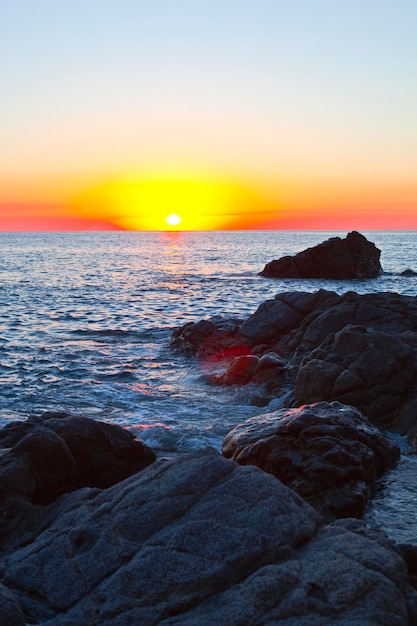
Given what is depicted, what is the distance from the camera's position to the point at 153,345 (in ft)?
75.0

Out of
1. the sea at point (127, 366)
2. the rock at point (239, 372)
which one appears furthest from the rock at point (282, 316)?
the rock at point (239, 372)

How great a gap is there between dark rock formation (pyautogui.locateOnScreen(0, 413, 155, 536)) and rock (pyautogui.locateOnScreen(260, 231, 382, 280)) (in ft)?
147

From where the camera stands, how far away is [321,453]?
902 centimetres

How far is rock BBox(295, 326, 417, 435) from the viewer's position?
12.5 meters

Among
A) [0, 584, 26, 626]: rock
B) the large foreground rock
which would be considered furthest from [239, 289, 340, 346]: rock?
[0, 584, 26, 626]: rock

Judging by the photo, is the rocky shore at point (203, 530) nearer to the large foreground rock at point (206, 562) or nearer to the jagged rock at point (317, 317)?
the large foreground rock at point (206, 562)

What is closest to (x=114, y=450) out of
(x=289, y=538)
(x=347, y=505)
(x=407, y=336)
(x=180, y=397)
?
(x=347, y=505)

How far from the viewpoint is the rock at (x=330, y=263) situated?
175 ft

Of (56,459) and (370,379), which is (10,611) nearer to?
(56,459)

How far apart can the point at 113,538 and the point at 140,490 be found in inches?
24.8

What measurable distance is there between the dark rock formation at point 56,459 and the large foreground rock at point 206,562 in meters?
1.32

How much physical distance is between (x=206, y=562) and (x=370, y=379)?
8.28 m

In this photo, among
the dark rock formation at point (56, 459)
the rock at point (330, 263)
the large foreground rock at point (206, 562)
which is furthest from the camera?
the rock at point (330, 263)

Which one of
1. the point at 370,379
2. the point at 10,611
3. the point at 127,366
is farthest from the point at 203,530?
the point at 127,366
